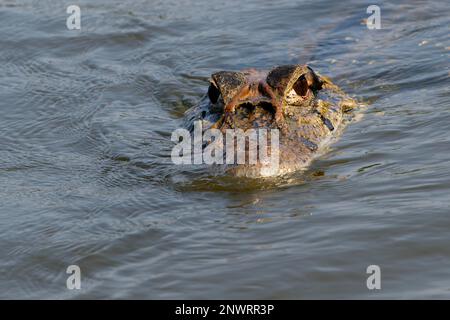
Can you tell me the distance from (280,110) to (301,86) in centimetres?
62

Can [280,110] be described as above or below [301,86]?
below

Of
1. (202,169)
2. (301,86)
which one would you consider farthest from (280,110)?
(202,169)

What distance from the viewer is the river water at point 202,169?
4.65m

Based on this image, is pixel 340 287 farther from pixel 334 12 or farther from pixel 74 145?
pixel 334 12

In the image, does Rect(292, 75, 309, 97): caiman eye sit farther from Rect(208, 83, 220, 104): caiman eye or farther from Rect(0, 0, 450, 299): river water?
Rect(208, 83, 220, 104): caiman eye

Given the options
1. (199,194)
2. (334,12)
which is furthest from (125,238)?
(334,12)

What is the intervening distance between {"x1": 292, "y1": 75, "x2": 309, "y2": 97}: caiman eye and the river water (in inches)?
20.0

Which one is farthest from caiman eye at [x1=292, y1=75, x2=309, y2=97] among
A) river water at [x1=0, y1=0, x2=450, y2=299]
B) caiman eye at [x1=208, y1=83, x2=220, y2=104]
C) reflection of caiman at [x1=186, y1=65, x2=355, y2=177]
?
caiman eye at [x1=208, y1=83, x2=220, y2=104]

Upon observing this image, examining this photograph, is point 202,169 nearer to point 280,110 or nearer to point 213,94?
point 280,110

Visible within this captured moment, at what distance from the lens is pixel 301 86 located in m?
7.09

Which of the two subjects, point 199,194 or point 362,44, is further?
point 362,44

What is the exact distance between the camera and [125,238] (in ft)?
16.9

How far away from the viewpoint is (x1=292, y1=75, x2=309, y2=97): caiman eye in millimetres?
7027

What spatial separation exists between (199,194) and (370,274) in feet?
5.38
